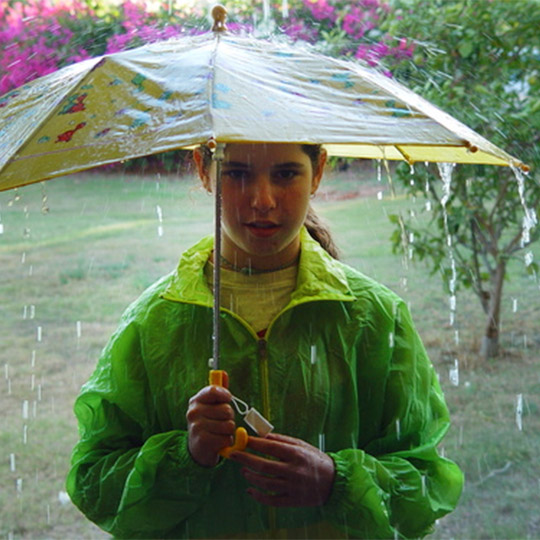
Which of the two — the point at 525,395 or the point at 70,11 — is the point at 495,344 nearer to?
the point at 525,395

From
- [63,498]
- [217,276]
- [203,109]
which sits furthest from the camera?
[63,498]

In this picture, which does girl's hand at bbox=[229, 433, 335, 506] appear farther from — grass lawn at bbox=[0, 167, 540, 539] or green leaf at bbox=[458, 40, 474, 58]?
green leaf at bbox=[458, 40, 474, 58]

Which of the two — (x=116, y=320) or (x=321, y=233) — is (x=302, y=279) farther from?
(x=116, y=320)

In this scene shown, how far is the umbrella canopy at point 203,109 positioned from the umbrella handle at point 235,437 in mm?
521

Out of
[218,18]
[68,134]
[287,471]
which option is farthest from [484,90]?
[68,134]

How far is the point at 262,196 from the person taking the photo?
181 cm

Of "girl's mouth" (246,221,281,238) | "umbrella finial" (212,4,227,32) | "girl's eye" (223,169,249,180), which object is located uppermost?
"umbrella finial" (212,4,227,32)

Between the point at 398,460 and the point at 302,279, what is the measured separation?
18.5 inches

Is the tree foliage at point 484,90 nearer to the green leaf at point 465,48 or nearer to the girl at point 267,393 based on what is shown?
the green leaf at point 465,48

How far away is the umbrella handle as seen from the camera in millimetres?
1661

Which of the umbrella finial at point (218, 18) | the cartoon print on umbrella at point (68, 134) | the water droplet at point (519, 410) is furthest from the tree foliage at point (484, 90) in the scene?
the cartoon print on umbrella at point (68, 134)

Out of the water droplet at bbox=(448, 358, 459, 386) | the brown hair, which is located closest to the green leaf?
the water droplet at bbox=(448, 358, 459, 386)

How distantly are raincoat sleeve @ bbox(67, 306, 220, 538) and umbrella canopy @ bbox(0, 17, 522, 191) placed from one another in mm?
569

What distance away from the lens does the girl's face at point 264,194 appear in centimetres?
182
